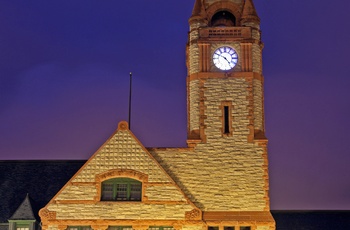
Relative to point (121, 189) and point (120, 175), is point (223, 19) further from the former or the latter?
point (121, 189)

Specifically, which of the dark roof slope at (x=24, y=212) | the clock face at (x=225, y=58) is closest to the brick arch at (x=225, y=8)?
the clock face at (x=225, y=58)

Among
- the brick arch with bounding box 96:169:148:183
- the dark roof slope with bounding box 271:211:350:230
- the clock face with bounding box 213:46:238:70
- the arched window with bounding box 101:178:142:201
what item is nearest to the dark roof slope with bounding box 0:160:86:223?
the arched window with bounding box 101:178:142:201

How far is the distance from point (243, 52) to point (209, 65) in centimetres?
226

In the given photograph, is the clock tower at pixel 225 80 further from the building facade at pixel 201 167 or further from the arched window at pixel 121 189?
the arched window at pixel 121 189

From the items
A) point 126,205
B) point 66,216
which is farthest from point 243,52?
point 66,216

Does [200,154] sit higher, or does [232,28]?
[232,28]

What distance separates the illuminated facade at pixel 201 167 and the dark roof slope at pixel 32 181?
410cm

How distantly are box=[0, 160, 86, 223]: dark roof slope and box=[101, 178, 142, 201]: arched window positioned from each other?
478 cm

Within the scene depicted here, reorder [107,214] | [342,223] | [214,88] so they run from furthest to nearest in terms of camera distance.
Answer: [342,223], [214,88], [107,214]

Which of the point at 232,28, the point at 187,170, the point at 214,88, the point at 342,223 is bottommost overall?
Answer: the point at 342,223

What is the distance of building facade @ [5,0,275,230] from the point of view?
37.2 metres

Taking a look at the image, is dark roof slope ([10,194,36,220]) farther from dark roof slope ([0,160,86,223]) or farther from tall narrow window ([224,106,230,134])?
tall narrow window ([224,106,230,134])

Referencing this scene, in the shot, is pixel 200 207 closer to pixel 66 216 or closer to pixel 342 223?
pixel 66 216

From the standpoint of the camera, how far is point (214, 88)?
39.6m
